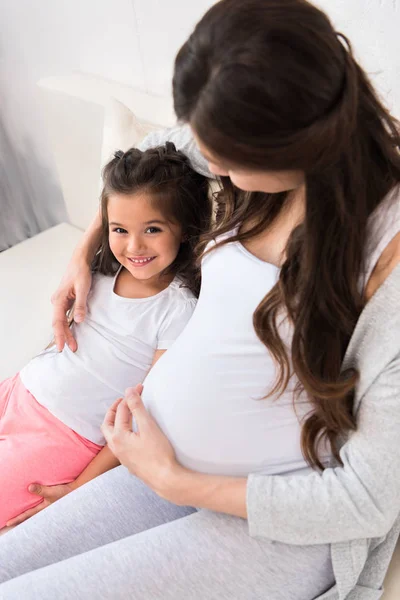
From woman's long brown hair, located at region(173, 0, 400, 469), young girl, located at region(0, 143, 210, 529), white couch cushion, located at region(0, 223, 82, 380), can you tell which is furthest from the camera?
white couch cushion, located at region(0, 223, 82, 380)

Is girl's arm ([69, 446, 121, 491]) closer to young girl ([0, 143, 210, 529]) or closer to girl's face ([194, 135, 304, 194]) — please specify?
young girl ([0, 143, 210, 529])

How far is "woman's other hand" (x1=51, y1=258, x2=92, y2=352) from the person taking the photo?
1.18m

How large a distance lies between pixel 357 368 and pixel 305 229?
0.19m

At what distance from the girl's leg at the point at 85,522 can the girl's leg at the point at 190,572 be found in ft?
0.26

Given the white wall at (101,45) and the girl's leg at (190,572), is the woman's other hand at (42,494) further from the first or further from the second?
the white wall at (101,45)

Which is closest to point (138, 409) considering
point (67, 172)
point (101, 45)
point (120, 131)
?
point (120, 131)

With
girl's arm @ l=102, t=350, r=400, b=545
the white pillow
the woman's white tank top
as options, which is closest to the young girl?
the white pillow

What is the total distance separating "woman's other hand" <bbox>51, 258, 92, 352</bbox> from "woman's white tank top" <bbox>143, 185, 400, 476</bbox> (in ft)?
1.11

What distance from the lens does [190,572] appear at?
0.78m

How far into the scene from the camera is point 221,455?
87 centimetres

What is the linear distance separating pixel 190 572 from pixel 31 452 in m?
0.44

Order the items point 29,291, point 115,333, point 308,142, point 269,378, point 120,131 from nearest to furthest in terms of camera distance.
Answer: point 308,142 → point 269,378 → point 115,333 → point 120,131 → point 29,291

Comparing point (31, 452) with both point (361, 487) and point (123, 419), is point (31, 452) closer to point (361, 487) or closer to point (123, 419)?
point (123, 419)

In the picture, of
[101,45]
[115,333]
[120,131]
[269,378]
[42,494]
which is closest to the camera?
[269,378]
